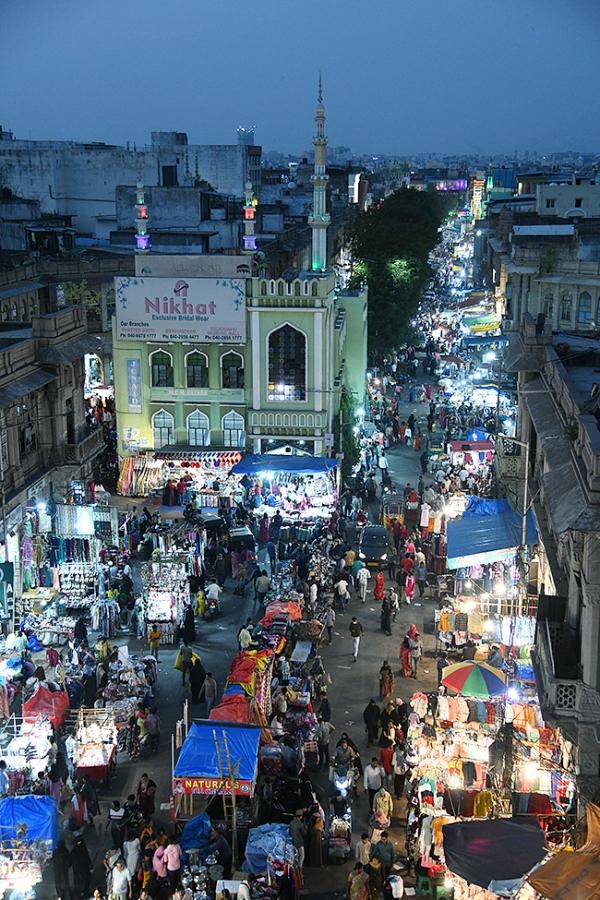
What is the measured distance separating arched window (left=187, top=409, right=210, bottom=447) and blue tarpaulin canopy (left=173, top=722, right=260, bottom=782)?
673 inches

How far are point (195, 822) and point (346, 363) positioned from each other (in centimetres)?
2555

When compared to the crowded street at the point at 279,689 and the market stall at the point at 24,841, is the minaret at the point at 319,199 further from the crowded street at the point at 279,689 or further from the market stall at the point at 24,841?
the market stall at the point at 24,841

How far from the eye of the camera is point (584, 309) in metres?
39.9

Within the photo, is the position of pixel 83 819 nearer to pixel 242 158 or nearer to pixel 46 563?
pixel 46 563

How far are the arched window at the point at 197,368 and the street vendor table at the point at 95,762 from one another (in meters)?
16.6

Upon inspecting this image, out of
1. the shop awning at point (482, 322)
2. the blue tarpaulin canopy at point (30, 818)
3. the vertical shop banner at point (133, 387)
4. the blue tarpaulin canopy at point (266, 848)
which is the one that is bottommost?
the blue tarpaulin canopy at point (266, 848)

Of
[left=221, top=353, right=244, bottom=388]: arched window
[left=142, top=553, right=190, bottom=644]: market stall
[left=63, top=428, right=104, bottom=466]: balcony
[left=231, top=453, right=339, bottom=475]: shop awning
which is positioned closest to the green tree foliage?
[left=221, top=353, right=244, bottom=388]: arched window

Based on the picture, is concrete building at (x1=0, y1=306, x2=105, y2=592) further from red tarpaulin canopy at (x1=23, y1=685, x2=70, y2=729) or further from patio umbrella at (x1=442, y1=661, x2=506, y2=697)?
patio umbrella at (x1=442, y1=661, x2=506, y2=697)

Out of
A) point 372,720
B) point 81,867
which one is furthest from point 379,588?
point 81,867

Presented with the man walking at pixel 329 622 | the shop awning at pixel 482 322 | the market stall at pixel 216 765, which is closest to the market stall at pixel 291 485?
the man walking at pixel 329 622

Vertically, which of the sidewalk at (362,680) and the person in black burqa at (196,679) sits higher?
the person in black burqa at (196,679)

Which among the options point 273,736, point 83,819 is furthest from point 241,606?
point 83,819

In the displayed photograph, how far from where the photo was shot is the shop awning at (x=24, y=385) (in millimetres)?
24375

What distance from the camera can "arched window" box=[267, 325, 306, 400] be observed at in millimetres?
31906
